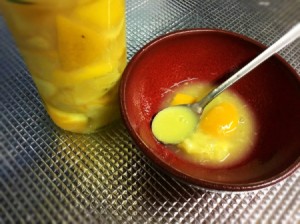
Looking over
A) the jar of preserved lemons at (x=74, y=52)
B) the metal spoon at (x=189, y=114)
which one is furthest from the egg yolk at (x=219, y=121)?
the jar of preserved lemons at (x=74, y=52)

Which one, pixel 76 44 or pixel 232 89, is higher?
pixel 76 44

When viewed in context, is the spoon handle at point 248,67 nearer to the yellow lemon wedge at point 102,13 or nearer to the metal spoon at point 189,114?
the metal spoon at point 189,114

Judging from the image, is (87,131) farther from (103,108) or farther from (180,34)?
(180,34)

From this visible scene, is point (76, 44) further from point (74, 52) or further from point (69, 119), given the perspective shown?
point (69, 119)

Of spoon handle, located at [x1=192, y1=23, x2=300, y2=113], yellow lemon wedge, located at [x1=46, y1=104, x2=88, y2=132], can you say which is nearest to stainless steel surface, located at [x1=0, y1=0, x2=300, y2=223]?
yellow lemon wedge, located at [x1=46, y1=104, x2=88, y2=132]

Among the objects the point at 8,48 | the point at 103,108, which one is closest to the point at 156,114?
the point at 103,108

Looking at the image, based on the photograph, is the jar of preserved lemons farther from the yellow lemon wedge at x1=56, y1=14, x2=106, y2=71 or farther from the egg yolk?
the egg yolk

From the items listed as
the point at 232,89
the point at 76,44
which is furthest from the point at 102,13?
the point at 232,89
